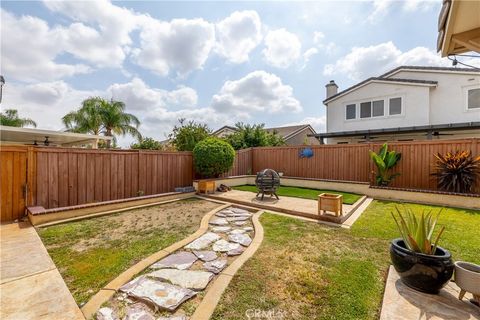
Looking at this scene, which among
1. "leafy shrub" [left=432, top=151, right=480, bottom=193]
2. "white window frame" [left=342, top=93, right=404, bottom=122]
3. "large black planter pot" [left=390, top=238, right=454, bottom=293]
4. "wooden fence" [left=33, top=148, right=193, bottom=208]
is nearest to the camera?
"large black planter pot" [left=390, top=238, right=454, bottom=293]

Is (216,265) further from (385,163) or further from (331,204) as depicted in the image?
(385,163)

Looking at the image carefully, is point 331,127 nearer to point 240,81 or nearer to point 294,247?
point 240,81

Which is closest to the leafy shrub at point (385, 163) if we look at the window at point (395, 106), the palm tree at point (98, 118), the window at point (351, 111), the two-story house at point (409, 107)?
the two-story house at point (409, 107)

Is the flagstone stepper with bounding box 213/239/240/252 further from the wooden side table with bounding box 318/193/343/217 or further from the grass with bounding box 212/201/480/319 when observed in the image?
the wooden side table with bounding box 318/193/343/217

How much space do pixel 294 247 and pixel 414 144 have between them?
8.08m

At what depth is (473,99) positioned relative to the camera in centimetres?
1220

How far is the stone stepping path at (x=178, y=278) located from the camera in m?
2.44

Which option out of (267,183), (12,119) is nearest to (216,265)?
(267,183)

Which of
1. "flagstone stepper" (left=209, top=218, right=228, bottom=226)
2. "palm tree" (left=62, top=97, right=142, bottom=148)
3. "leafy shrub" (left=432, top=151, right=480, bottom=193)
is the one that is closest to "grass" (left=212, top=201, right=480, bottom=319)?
"flagstone stepper" (left=209, top=218, right=228, bottom=226)

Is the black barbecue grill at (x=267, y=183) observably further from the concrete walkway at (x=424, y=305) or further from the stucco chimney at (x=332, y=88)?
the stucco chimney at (x=332, y=88)

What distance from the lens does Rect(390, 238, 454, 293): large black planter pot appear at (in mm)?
2625

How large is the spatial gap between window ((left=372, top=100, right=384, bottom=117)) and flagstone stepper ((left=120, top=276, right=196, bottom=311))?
1598 centimetres

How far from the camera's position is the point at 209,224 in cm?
555

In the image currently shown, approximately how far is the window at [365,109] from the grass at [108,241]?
43.6 feet
